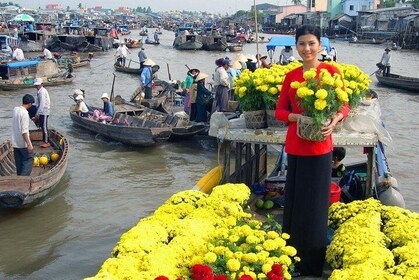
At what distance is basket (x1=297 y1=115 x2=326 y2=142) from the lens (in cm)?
363

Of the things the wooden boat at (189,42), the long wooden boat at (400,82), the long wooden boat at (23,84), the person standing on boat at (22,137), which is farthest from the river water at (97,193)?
the wooden boat at (189,42)

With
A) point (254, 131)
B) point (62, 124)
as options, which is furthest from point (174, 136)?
point (254, 131)

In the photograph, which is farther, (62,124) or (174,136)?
(62,124)

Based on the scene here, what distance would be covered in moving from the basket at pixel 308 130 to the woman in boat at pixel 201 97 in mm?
8765

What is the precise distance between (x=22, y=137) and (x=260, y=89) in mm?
5075

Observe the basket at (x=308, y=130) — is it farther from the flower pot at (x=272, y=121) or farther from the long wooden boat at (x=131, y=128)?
the long wooden boat at (x=131, y=128)

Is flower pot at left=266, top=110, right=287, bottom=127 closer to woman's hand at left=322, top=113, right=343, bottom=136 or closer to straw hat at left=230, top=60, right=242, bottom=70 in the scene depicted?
woman's hand at left=322, top=113, right=343, bottom=136

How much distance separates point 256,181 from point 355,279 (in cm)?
342

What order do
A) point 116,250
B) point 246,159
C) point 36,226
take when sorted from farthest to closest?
point 36,226 < point 246,159 < point 116,250

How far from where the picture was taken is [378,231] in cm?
396

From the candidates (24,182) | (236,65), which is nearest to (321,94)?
(24,182)

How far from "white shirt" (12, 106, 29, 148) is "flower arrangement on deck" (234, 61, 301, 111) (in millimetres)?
4571

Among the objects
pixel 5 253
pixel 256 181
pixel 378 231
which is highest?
pixel 378 231

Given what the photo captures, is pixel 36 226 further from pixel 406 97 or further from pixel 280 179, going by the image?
pixel 406 97
